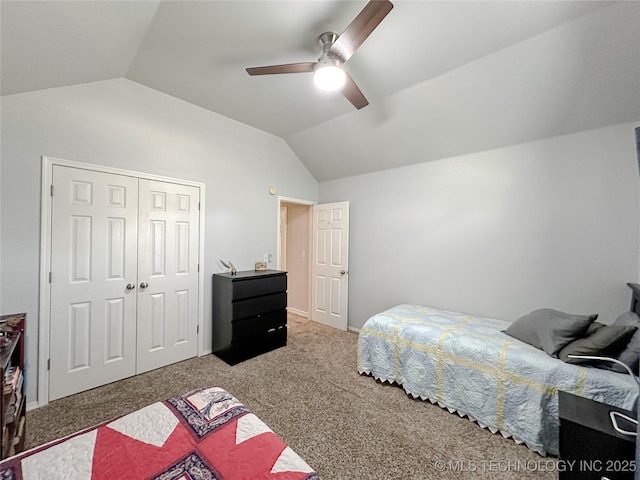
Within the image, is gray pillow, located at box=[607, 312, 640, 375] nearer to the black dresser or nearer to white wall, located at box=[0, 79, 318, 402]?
the black dresser

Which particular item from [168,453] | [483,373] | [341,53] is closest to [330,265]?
[483,373]

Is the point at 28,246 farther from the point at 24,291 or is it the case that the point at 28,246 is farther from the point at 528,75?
the point at 528,75

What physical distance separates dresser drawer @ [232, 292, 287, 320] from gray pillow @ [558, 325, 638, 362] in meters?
2.66

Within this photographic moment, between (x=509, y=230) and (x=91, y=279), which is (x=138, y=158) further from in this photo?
(x=509, y=230)

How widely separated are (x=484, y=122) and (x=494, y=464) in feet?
9.37

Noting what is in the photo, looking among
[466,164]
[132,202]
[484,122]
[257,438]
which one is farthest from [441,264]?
[132,202]

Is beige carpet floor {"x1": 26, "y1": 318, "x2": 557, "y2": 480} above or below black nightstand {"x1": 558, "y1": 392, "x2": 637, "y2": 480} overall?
below

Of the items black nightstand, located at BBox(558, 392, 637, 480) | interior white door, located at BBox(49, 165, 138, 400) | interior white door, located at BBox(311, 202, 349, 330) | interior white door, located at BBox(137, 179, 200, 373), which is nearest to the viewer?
black nightstand, located at BBox(558, 392, 637, 480)

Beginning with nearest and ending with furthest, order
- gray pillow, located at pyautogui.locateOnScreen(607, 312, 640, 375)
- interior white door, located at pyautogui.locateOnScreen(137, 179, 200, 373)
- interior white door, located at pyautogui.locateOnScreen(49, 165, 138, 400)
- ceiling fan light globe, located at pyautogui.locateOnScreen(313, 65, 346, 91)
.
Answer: gray pillow, located at pyautogui.locateOnScreen(607, 312, 640, 375) < ceiling fan light globe, located at pyautogui.locateOnScreen(313, 65, 346, 91) < interior white door, located at pyautogui.locateOnScreen(49, 165, 138, 400) < interior white door, located at pyautogui.locateOnScreen(137, 179, 200, 373)

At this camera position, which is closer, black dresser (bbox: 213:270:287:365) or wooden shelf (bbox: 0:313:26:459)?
wooden shelf (bbox: 0:313:26:459)

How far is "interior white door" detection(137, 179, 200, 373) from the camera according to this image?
A: 259 centimetres

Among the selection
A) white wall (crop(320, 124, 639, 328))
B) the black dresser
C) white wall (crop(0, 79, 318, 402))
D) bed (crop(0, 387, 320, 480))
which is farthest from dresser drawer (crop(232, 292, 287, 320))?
bed (crop(0, 387, 320, 480))

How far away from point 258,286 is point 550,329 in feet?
8.95

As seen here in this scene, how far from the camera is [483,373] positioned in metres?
1.94
